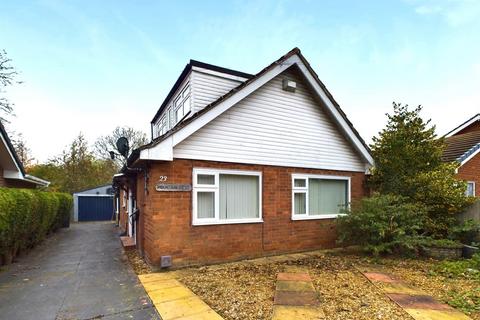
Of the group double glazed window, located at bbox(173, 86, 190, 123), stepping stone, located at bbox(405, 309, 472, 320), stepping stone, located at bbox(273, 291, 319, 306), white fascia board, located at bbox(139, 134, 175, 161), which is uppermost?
double glazed window, located at bbox(173, 86, 190, 123)

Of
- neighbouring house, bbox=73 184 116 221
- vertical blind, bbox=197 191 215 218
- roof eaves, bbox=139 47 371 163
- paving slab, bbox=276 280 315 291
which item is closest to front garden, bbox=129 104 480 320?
paving slab, bbox=276 280 315 291

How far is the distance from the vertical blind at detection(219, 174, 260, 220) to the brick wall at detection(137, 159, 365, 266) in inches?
9.9

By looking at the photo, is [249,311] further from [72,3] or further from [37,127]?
[37,127]

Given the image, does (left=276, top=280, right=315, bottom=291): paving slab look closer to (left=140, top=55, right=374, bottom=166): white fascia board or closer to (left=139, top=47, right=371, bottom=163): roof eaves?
(left=140, top=55, right=374, bottom=166): white fascia board

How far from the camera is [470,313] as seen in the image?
437 cm

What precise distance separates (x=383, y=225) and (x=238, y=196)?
3952mm

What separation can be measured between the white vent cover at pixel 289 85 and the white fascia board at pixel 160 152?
12.6 feet

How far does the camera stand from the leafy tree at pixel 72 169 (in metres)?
28.0

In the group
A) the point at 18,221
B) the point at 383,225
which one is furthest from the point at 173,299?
the point at 383,225

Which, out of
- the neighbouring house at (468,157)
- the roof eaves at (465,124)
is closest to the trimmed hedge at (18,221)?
the neighbouring house at (468,157)

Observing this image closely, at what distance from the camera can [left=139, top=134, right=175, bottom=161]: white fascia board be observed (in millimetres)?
6285

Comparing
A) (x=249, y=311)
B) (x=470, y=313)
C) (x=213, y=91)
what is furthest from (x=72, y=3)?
(x=470, y=313)

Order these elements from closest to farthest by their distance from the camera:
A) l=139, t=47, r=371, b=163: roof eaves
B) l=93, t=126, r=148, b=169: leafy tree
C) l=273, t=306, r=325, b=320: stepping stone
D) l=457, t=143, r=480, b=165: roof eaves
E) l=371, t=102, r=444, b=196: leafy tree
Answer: l=273, t=306, r=325, b=320: stepping stone → l=139, t=47, r=371, b=163: roof eaves → l=371, t=102, r=444, b=196: leafy tree → l=457, t=143, r=480, b=165: roof eaves → l=93, t=126, r=148, b=169: leafy tree

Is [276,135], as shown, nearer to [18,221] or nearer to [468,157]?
[18,221]
